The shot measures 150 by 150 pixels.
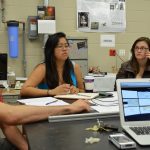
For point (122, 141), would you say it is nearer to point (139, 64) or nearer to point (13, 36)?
point (139, 64)

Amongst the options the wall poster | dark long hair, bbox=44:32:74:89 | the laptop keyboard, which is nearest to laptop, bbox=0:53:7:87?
dark long hair, bbox=44:32:74:89

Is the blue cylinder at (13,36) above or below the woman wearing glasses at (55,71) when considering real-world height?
above

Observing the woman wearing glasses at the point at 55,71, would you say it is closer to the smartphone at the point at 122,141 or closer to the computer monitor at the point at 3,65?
the computer monitor at the point at 3,65

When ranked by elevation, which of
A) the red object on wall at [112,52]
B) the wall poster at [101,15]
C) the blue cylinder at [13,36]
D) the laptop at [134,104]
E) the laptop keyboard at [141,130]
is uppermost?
the wall poster at [101,15]

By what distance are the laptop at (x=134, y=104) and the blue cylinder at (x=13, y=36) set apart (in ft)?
8.46

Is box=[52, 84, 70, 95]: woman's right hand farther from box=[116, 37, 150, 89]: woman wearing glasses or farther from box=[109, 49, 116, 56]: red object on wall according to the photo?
box=[109, 49, 116, 56]: red object on wall

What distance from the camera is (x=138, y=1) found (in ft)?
14.0

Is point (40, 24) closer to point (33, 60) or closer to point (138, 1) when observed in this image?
point (33, 60)

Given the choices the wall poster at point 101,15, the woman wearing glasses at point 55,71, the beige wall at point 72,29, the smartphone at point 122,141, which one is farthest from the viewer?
the wall poster at point 101,15

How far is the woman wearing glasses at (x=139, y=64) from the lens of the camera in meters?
2.94

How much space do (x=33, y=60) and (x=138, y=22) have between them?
162 centimetres

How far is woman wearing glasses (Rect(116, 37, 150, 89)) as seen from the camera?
9.64 feet

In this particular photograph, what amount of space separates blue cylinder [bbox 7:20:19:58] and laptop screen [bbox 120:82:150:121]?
2.59 metres

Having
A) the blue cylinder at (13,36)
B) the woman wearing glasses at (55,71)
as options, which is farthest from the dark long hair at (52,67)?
the blue cylinder at (13,36)
